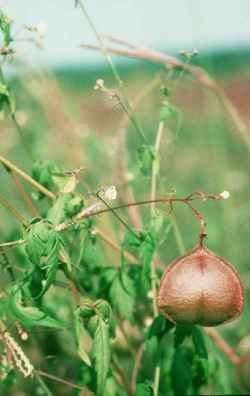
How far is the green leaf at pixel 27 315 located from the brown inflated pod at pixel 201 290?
28cm

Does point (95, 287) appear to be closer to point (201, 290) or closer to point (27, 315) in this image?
point (27, 315)

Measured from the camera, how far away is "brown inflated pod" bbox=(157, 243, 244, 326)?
1.60 m

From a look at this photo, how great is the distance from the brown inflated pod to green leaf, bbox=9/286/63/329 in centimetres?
28

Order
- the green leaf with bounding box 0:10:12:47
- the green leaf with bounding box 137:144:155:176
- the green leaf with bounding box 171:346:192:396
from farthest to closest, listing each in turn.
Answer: the green leaf with bounding box 171:346:192:396 < the green leaf with bounding box 137:144:155:176 < the green leaf with bounding box 0:10:12:47

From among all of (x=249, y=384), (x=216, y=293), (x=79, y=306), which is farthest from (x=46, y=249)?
(x=249, y=384)

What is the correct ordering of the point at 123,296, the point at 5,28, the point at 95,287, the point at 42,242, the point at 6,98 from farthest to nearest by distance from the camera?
the point at 95,287 → the point at 123,296 → the point at 6,98 → the point at 5,28 → the point at 42,242

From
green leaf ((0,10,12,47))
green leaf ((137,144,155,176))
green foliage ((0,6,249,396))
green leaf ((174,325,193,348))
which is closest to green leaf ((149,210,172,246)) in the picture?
green foliage ((0,6,249,396))

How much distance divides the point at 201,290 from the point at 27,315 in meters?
0.43

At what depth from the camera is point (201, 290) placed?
1.60 metres

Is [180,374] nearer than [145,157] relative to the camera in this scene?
No

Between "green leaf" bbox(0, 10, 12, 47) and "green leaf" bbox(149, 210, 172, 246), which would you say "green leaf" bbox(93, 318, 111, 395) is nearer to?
"green leaf" bbox(149, 210, 172, 246)

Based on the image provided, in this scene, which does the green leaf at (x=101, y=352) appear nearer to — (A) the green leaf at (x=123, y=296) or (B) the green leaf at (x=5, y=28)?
(A) the green leaf at (x=123, y=296)

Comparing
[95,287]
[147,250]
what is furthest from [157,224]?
[95,287]

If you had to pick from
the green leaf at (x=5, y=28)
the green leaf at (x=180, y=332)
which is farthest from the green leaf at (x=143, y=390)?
the green leaf at (x=5, y=28)
